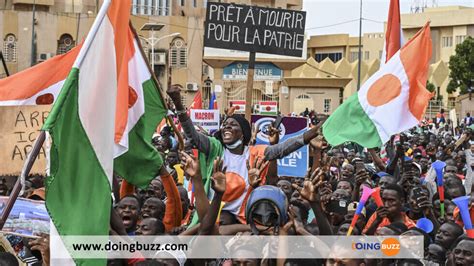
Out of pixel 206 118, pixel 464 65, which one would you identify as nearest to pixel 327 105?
pixel 464 65

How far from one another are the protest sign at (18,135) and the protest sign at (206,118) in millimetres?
5836

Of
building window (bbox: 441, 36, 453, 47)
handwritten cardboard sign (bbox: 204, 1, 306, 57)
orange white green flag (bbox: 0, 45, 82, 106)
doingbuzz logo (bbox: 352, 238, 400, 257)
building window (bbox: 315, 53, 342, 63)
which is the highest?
building window (bbox: 441, 36, 453, 47)

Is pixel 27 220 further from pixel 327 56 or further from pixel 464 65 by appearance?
pixel 327 56

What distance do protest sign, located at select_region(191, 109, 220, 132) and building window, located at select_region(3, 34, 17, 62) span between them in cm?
3621

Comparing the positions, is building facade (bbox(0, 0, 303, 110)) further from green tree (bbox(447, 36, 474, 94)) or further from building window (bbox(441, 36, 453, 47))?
building window (bbox(441, 36, 453, 47))

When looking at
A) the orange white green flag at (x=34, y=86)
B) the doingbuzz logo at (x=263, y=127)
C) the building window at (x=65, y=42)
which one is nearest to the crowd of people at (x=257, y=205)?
the orange white green flag at (x=34, y=86)

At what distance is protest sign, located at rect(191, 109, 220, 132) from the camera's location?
13.3m

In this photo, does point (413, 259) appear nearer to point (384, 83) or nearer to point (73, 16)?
point (384, 83)

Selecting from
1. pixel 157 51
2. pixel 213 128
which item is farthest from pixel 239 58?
pixel 213 128

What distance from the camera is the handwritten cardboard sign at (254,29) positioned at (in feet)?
34.5

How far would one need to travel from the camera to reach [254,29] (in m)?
10.5

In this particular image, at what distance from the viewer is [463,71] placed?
57.4 metres

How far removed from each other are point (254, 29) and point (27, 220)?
16.5 feet

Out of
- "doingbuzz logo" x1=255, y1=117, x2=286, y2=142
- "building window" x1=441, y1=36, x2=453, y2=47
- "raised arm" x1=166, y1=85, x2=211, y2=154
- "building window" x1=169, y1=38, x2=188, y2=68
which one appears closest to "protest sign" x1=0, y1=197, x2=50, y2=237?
"raised arm" x1=166, y1=85, x2=211, y2=154
